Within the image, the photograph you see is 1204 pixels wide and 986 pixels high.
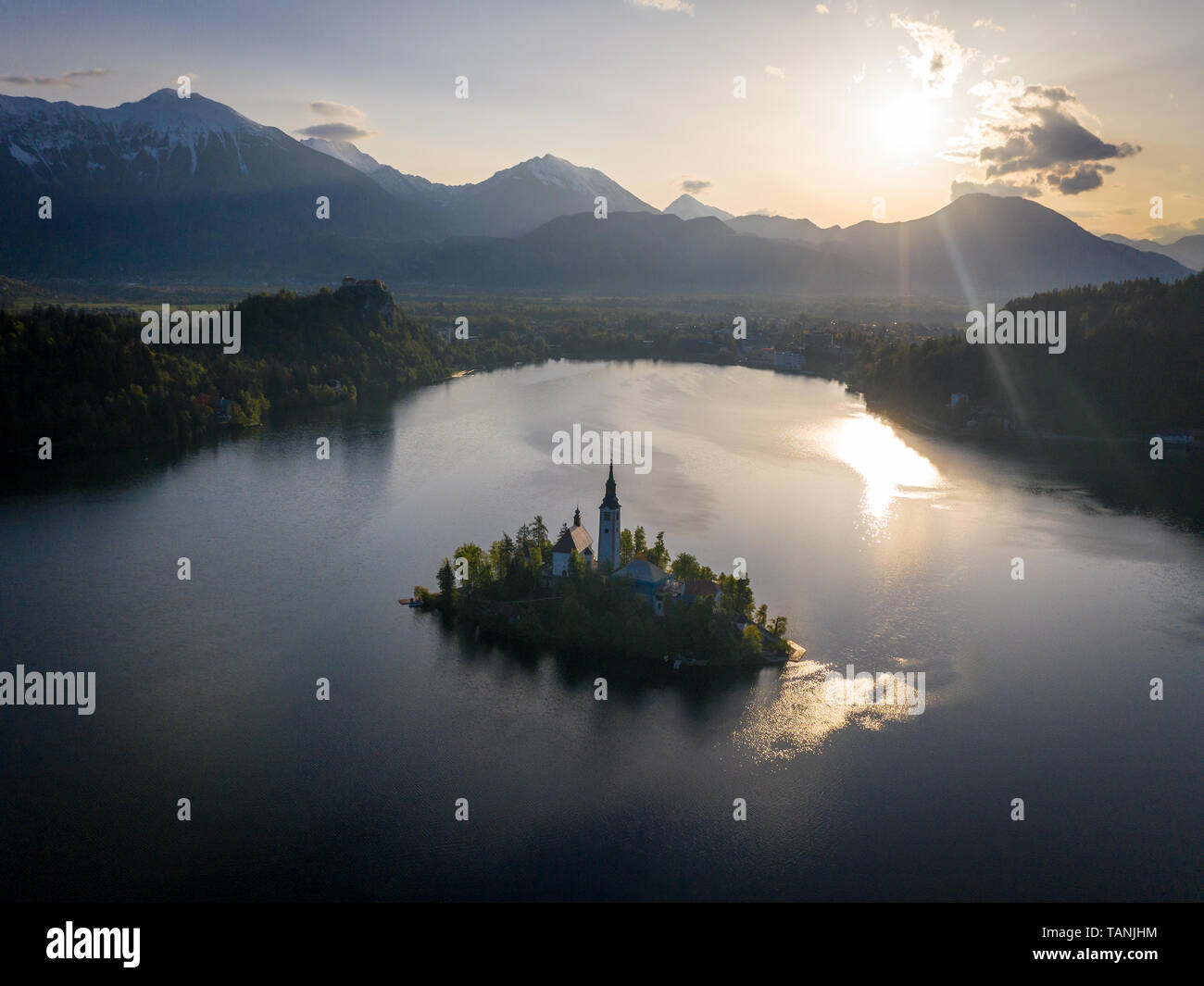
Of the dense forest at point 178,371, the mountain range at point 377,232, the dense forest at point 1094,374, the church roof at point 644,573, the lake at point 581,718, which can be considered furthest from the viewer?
the mountain range at point 377,232

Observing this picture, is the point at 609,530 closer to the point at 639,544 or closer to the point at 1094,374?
the point at 639,544

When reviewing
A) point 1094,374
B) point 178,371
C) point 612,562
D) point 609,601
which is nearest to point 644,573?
point 609,601

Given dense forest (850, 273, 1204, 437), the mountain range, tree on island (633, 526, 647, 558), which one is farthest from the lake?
the mountain range

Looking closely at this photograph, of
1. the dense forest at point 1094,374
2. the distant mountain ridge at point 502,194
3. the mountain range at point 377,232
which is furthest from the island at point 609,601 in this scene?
the distant mountain ridge at point 502,194

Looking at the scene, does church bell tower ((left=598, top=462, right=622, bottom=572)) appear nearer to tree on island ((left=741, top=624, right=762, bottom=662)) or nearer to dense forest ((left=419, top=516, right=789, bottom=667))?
dense forest ((left=419, top=516, right=789, bottom=667))

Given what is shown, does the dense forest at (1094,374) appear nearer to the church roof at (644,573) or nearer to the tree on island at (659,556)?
the tree on island at (659,556)

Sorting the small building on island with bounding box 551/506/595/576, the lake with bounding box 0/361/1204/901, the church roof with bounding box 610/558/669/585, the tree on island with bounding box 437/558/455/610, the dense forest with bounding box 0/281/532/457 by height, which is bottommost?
the lake with bounding box 0/361/1204/901

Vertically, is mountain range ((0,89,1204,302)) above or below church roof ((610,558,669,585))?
above
